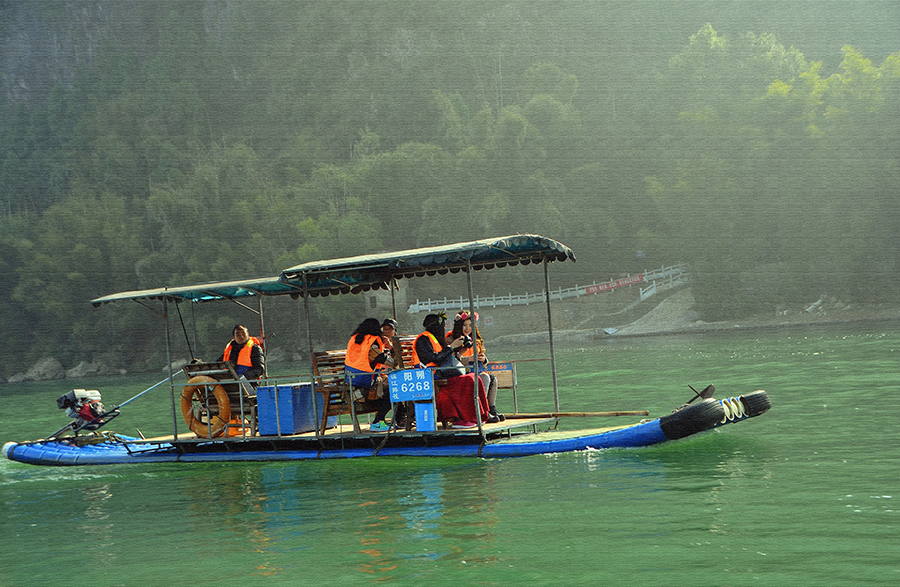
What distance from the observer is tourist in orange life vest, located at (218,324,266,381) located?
47.3 ft

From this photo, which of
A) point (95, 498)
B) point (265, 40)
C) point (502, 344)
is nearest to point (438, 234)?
point (502, 344)

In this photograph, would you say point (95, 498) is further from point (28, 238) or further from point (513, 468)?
point (28, 238)

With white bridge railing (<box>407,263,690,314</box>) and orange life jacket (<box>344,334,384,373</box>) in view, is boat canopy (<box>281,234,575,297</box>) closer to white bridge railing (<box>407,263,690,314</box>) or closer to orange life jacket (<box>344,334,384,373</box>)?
orange life jacket (<box>344,334,384,373</box>)

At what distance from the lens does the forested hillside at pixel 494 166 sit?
69375 millimetres

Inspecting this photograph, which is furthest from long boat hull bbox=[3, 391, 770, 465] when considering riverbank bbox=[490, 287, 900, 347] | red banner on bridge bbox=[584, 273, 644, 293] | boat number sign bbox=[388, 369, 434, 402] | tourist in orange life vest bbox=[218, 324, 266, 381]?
red banner on bridge bbox=[584, 273, 644, 293]

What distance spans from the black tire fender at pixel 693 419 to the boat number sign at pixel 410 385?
327 centimetres

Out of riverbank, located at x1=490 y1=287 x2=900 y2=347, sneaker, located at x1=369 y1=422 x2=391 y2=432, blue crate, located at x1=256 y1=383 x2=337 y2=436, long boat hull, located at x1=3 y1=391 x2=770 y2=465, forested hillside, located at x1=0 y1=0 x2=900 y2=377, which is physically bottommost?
long boat hull, located at x1=3 y1=391 x2=770 y2=465

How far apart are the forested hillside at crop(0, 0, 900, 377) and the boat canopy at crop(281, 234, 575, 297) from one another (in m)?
52.5

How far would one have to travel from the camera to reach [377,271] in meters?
15.1

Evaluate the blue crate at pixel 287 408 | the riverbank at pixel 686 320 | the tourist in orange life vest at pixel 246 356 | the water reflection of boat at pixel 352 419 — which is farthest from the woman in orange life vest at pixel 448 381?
the riverbank at pixel 686 320

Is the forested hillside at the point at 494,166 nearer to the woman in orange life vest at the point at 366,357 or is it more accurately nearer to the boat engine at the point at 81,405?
the boat engine at the point at 81,405

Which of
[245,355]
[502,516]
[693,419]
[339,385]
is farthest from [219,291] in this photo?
[693,419]

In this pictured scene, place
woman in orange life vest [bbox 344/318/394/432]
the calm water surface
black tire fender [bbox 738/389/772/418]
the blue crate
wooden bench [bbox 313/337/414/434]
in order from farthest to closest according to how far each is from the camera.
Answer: the blue crate → wooden bench [bbox 313/337/414/434] → woman in orange life vest [bbox 344/318/394/432] → black tire fender [bbox 738/389/772/418] → the calm water surface

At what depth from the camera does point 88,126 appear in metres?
117
